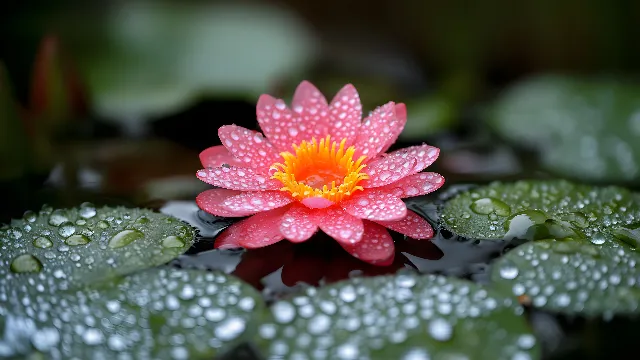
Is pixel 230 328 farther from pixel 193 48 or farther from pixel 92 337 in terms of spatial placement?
pixel 193 48

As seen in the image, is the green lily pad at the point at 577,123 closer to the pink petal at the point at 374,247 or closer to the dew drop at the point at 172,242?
the pink petal at the point at 374,247

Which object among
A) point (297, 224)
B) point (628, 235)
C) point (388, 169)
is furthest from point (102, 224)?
point (628, 235)

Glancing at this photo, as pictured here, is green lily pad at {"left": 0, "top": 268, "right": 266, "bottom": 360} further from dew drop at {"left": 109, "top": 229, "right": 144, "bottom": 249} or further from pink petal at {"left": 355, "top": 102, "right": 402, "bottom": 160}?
pink petal at {"left": 355, "top": 102, "right": 402, "bottom": 160}

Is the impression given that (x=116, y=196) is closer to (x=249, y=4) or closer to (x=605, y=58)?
(x=249, y=4)

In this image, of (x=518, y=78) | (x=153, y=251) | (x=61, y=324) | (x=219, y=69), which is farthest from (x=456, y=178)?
(x=518, y=78)

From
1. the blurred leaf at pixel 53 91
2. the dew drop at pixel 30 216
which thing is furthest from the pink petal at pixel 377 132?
the blurred leaf at pixel 53 91

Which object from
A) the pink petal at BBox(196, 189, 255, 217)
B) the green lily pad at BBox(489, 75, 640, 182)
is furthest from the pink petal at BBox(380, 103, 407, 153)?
the green lily pad at BBox(489, 75, 640, 182)
